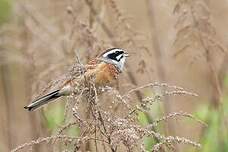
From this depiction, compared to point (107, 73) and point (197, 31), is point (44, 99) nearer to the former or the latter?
point (107, 73)

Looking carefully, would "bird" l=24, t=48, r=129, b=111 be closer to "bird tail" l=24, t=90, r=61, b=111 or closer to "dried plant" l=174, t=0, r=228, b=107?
"bird tail" l=24, t=90, r=61, b=111

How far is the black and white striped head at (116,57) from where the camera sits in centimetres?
396

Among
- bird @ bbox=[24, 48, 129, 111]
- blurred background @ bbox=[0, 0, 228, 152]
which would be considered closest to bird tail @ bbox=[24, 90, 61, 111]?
bird @ bbox=[24, 48, 129, 111]

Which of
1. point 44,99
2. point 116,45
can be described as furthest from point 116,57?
point 44,99

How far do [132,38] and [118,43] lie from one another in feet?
0.60

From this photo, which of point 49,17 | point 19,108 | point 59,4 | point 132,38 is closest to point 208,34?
point 132,38

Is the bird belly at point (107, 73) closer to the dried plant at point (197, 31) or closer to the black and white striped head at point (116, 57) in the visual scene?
the black and white striped head at point (116, 57)

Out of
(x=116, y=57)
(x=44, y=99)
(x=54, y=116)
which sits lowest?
(x=44, y=99)

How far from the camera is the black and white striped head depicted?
396 centimetres

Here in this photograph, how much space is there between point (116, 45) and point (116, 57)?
74 millimetres

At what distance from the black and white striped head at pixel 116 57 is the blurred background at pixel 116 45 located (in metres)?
0.05

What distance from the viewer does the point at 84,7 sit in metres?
4.21

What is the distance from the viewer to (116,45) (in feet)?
13.2

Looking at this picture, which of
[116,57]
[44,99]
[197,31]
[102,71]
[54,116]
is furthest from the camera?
[54,116]
